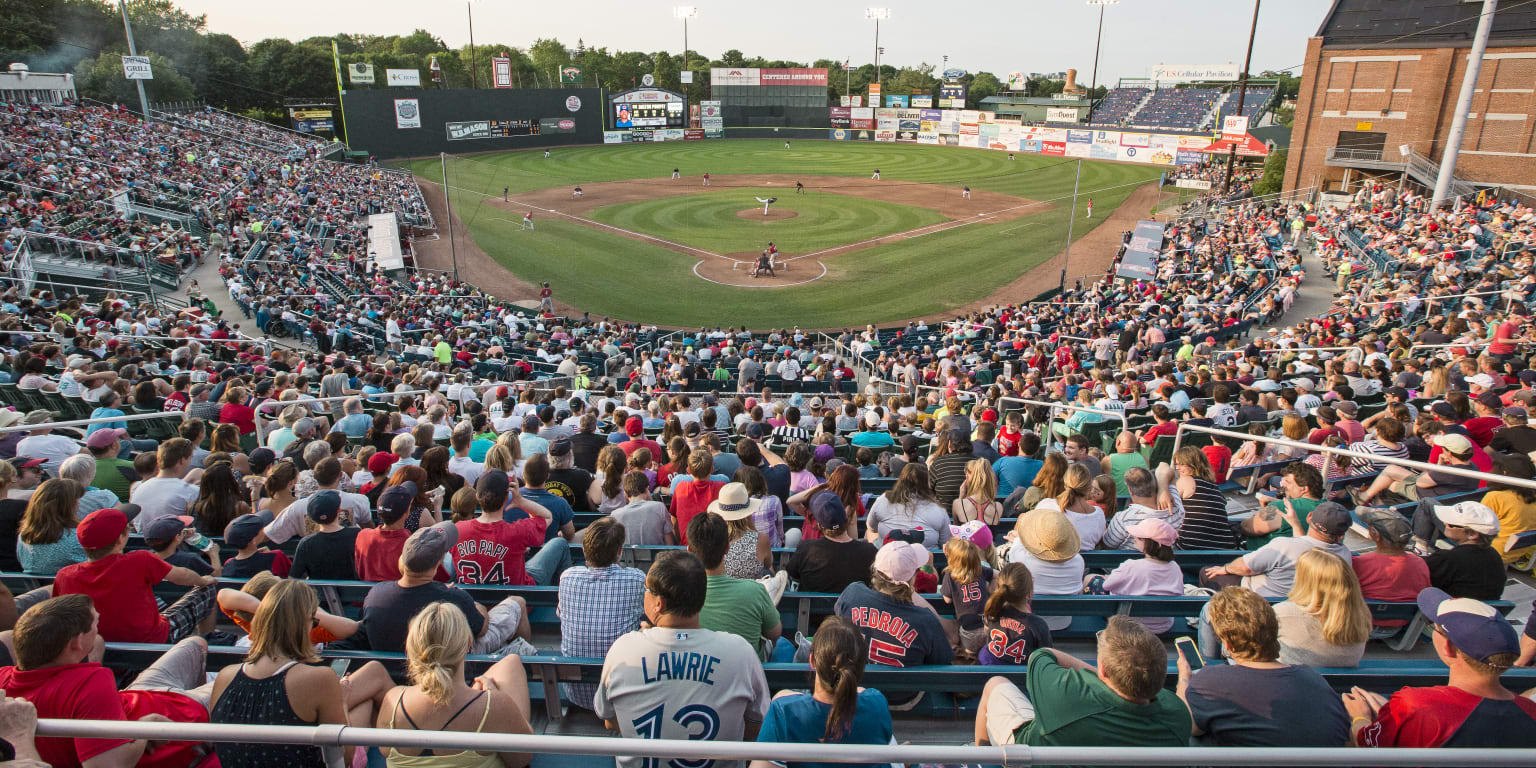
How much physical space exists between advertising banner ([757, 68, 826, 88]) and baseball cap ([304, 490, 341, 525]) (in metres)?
87.7

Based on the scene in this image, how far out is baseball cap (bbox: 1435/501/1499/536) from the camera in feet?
17.1

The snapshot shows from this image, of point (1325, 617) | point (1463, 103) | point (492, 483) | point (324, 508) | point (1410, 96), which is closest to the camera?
point (1325, 617)

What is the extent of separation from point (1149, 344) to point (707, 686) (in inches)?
741

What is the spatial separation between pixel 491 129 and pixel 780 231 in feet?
140

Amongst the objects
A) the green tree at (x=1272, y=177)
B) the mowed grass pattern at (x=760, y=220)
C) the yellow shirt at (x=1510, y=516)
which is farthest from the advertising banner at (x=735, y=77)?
the yellow shirt at (x=1510, y=516)

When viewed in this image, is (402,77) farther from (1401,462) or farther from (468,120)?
(1401,462)

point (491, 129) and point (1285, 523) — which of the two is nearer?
point (1285, 523)

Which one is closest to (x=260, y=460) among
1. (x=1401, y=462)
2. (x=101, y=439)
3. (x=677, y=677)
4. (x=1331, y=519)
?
(x=101, y=439)

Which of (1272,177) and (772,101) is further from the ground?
(772,101)

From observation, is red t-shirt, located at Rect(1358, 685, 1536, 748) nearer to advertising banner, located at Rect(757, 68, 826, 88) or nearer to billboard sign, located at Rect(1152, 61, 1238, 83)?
advertising banner, located at Rect(757, 68, 826, 88)

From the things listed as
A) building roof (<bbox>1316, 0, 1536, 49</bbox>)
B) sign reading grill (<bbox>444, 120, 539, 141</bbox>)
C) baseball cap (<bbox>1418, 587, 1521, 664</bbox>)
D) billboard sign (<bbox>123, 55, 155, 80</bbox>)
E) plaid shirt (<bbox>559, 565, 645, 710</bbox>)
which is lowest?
plaid shirt (<bbox>559, 565, 645, 710</bbox>)

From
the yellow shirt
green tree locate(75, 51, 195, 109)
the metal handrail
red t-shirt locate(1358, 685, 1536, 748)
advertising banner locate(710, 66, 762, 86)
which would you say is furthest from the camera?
advertising banner locate(710, 66, 762, 86)

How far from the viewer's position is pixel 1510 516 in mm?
6426

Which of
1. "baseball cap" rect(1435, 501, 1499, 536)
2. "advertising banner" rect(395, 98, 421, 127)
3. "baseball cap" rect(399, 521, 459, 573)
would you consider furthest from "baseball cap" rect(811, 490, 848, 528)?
"advertising banner" rect(395, 98, 421, 127)
